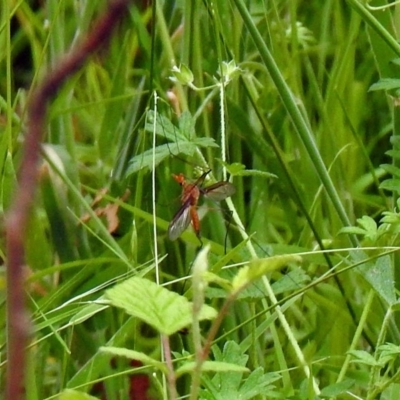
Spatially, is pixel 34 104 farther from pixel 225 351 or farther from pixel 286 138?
pixel 286 138

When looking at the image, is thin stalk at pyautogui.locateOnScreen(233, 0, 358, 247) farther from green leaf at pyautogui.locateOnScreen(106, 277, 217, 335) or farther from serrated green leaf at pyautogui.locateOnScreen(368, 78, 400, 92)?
green leaf at pyautogui.locateOnScreen(106, 277, 217, 335)

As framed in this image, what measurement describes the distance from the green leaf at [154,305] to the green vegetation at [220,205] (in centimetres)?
30

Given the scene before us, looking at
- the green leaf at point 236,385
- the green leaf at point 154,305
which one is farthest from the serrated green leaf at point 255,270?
the green leaf at point 236,385

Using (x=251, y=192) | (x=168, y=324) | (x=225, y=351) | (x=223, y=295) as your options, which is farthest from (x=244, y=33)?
(x=168, y=324)

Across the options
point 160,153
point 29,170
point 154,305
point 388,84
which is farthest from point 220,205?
point 29,170

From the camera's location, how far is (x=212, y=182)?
101cm

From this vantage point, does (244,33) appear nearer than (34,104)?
No

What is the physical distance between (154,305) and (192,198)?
546 millimetres

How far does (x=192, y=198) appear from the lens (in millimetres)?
986

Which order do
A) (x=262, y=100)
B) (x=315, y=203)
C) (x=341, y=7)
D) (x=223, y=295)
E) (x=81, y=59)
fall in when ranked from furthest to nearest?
(x=341, y=7) → (x=262, y=100) → (x=315, y=203) → (x=223, y=295) → (x=81, y=59)

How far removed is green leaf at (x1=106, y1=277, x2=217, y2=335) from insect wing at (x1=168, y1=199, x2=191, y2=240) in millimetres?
446

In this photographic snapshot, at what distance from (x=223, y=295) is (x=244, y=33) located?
1.92ft

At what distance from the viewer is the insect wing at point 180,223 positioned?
3.01 ft

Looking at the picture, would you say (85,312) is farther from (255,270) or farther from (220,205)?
(255,270)
